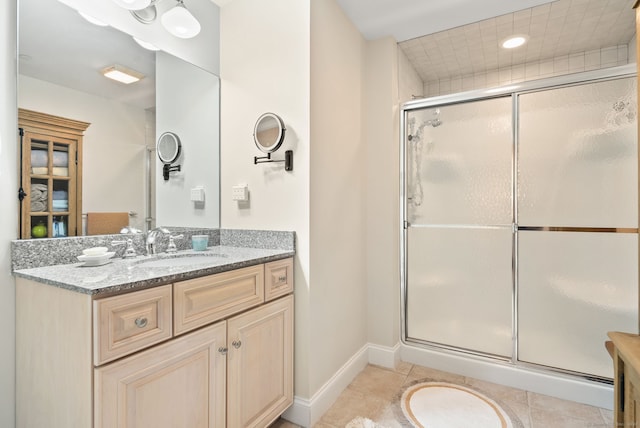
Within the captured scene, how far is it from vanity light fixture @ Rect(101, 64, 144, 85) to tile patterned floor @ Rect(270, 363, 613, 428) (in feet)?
6.24

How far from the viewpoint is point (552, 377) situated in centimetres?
191

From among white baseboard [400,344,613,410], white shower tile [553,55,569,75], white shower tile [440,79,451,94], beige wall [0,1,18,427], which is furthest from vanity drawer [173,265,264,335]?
white shower tile [553,55,569,75]

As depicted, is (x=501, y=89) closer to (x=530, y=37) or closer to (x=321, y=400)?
(x=530, y=37)

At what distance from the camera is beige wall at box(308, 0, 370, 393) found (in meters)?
1.72

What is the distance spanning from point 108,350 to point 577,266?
2.34 m

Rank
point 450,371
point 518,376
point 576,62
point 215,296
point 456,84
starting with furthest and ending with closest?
point 456,84
point 576,62
point 450,371
point 518,376
point 215,296

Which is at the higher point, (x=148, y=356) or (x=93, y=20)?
(x=93, y=20)

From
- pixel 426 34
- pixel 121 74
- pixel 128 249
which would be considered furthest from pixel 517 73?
pixel 128 249

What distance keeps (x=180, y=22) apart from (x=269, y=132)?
27.2 inches

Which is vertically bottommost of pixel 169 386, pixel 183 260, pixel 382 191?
pixel 169 386

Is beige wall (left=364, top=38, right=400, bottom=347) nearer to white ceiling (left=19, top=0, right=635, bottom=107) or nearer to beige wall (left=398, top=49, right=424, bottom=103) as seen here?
Result: beige wall (left=398, top=49, right=424, bottom=103)

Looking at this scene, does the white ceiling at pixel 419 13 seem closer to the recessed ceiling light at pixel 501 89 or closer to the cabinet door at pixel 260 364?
the recessed ceiling light at pixel 501 89

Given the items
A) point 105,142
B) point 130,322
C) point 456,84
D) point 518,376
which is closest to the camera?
point 130,322

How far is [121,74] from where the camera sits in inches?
61.3
